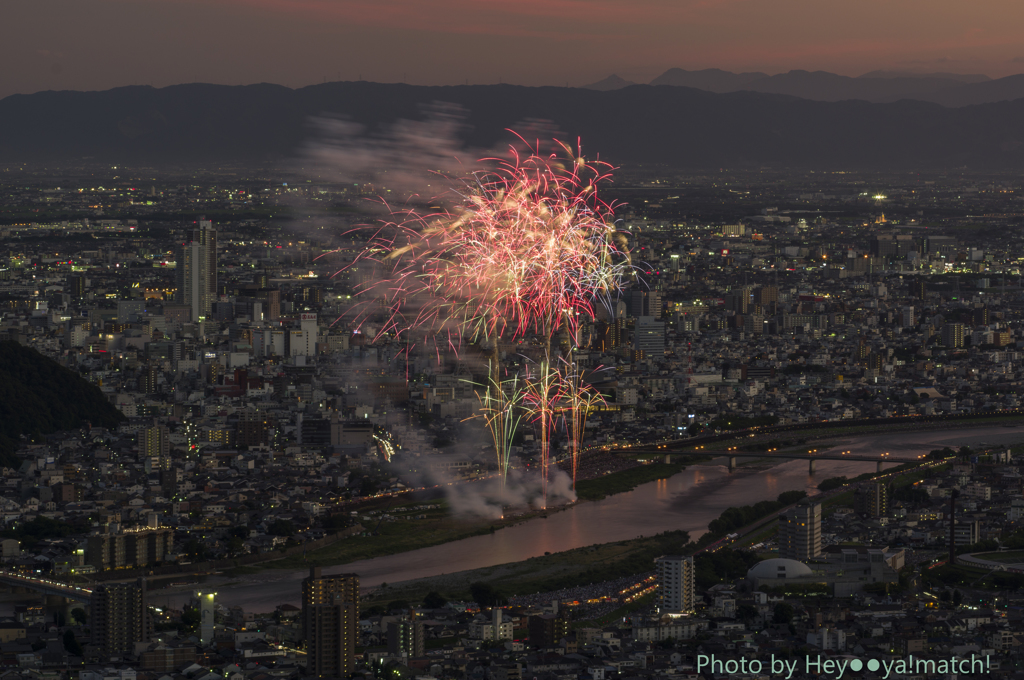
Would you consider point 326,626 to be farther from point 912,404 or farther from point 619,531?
point 912,404

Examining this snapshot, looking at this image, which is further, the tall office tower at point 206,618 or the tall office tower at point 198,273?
the tall office tower at point 198,273

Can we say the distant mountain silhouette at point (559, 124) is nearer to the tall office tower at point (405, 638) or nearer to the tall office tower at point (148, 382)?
the tall office tower at point (148, 382)

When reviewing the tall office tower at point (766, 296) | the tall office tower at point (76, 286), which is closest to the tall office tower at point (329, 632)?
the tall office tower at point (76, 286)

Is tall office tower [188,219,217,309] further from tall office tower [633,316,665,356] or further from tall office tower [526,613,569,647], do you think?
tall office tower [526,613,569,647]

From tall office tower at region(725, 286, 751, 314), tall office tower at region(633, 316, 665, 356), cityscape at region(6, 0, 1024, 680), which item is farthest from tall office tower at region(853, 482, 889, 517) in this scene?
tall office tower at region(725, 286, 751, 314)

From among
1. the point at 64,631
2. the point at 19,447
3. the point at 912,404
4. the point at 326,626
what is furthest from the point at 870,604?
the point at 912,404

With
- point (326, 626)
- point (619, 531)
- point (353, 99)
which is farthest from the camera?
point (353, 99)
